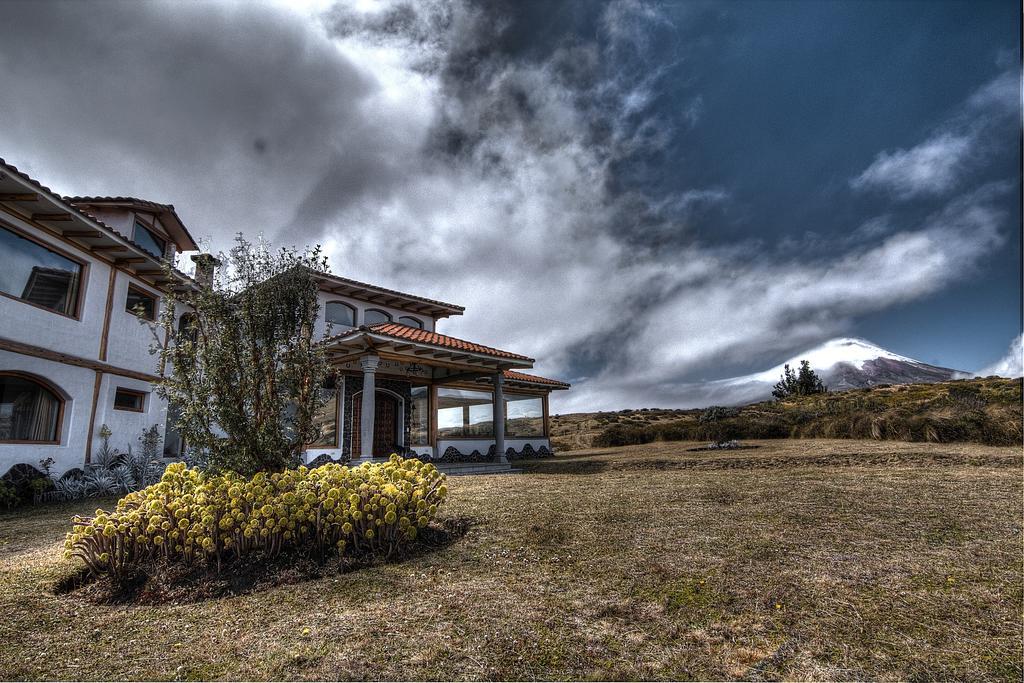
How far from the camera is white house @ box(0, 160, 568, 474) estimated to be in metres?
10.4

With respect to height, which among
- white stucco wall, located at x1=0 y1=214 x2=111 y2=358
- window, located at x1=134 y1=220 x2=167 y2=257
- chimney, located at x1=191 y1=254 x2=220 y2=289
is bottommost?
chimney, located at x1=191 y1=254 x2=220 y2=289

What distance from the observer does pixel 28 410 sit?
10.8 meters

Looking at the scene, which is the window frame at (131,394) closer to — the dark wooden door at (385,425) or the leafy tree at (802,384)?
the dark wooden door at (385,425)

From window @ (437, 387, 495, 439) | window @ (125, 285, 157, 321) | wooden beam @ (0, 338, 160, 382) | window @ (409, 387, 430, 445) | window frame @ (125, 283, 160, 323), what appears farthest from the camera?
window @ (437, 387, 495, 439)

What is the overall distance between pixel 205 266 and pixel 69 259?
334 inches

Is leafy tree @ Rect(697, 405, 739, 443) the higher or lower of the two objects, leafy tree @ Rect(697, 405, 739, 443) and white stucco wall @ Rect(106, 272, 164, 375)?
the lower

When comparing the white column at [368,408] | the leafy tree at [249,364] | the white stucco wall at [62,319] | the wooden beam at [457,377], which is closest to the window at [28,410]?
the white stucco wall at [62,319]

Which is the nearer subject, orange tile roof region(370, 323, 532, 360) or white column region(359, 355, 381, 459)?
white column region(359, 355, 381, 459)

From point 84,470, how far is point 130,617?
10.4 m

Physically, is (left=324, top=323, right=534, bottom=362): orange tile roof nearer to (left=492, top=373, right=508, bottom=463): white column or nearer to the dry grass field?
(left=492, top=373, right=508, bottom=463): white column

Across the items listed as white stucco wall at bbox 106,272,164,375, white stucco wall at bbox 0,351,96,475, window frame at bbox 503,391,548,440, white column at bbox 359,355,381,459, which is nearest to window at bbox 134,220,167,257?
white stucco wall at bbox 106,272,164,375

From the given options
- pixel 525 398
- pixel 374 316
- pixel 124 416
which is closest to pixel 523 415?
pixel 525 398

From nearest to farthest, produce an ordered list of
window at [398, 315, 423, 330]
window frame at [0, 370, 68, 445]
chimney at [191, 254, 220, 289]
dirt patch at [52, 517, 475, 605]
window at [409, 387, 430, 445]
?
dirt patch at [52, 517, 475, 605] → chimney at [191, 254, 220, 289] → window frame at [0, 370, 68, 445] → window at [409, 387, 430, 445] → window at [398, 315, 423, 330]

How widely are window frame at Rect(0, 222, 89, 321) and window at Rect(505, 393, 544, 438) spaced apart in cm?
1396
